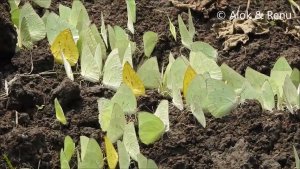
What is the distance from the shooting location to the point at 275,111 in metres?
2.20

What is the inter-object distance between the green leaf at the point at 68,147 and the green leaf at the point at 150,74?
0.43 meters

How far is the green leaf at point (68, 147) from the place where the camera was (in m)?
1.99

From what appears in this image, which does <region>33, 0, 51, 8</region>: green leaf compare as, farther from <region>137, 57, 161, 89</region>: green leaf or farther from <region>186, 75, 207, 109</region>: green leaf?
<region>186, 75, 207, 109</region>: green leaf

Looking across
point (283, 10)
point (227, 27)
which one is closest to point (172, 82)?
point (227, 27)

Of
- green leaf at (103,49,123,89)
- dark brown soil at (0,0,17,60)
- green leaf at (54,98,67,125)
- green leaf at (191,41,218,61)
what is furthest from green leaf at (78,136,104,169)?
green leaf at (191,41,218,61)

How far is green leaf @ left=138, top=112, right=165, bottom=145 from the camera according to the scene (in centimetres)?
207

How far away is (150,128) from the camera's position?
2.07 metres

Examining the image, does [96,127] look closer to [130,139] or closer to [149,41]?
[130,139]

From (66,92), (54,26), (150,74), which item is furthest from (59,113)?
(54,26)

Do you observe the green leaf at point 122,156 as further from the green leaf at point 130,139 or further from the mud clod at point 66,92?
the mud clod at point 66,92

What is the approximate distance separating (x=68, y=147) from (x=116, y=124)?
0.17 meters

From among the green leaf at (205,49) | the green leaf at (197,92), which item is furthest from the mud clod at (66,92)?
the green leaf at (205,49)

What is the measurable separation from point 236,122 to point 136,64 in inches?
20.7

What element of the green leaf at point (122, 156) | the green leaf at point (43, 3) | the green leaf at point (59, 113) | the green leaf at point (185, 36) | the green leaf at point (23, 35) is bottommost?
the green leaf at point (122, 156)
